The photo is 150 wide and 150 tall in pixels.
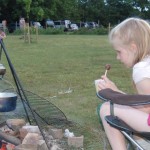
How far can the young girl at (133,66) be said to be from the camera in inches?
107

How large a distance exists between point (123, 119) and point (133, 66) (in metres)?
0.41

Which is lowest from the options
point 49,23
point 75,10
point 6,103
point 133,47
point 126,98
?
point 49,23

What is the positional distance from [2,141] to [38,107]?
127cm

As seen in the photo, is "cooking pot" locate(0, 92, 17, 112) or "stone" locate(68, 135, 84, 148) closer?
"cooking pot" locate(0, 92, 17, 112)

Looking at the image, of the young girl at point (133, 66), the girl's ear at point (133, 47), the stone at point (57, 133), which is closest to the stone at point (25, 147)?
the stone at point (57, 133)

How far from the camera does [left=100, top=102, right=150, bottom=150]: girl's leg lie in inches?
106

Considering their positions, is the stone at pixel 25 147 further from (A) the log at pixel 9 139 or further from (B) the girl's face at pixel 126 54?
(B) the girl's face at pixel 126 54

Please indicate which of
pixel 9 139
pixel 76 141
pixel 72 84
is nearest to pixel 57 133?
pixel 76 141

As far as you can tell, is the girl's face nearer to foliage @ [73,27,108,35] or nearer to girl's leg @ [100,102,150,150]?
girl's leg @ [100,102,150,150]

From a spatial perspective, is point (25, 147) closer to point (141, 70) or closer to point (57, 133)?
point (57, 133)

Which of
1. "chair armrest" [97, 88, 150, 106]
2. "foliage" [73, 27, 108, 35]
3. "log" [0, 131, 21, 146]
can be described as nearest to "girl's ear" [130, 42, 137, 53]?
"chair armrest" [97, 88, 150, 106]

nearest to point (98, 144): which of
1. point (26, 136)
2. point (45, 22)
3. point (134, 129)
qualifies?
point (26, 136)

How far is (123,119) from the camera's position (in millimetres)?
2721

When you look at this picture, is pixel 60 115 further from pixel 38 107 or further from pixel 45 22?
pixel 45 22
